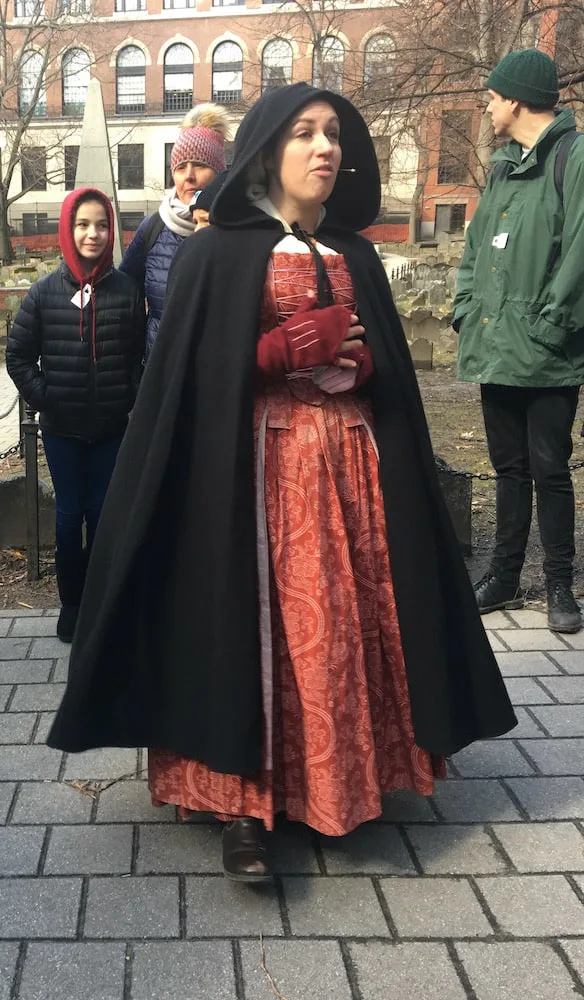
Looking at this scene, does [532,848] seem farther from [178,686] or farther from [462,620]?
[178,686]

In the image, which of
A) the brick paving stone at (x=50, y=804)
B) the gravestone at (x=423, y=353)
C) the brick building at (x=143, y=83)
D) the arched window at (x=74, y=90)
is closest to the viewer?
the brick paving stone at (x=50, y=804)

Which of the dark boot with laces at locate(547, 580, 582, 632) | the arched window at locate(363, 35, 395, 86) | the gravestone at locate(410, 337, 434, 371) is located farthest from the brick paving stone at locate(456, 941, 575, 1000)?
the gravestone at locate(410, 337, 434, 371)

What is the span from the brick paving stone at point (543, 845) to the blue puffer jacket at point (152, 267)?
2273 millimetres

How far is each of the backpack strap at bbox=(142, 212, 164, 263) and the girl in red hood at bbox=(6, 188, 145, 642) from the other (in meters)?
0.17

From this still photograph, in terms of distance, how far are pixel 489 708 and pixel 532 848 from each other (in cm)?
41

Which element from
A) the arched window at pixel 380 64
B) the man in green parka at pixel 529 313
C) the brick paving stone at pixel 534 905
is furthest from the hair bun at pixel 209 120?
the arched window at pixel 380 64

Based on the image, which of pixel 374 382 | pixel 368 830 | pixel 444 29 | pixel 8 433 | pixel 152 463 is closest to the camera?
pixel 152 463

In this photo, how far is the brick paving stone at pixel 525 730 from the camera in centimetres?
345

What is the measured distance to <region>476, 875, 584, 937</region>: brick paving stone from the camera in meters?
2.43

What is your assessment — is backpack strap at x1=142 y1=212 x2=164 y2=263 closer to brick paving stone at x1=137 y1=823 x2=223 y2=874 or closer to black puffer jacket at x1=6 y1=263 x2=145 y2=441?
black puffer jacket at x1=6 y1=263 x2=145 y2=441

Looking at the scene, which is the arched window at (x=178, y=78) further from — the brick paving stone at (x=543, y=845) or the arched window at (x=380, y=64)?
the brick paving stone at (x=543, y=845)

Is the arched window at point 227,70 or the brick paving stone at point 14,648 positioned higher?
the arched window at point 227,70

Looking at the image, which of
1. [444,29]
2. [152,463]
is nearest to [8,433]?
[444,29]

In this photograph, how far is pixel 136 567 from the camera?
256 centimetres
